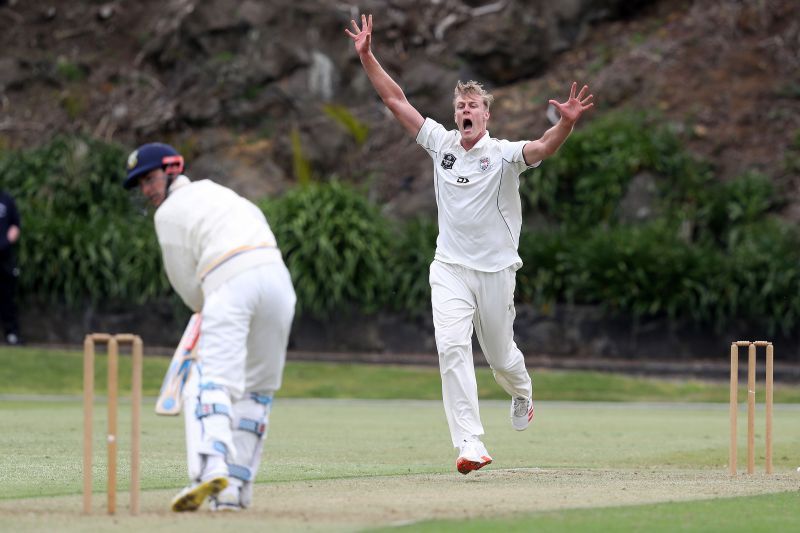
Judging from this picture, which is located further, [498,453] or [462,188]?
[498,453]

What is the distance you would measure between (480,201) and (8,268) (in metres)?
11.2

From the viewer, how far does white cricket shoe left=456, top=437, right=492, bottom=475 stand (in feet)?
25.8

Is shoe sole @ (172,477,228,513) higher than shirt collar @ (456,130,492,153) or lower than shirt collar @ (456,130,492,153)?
lower

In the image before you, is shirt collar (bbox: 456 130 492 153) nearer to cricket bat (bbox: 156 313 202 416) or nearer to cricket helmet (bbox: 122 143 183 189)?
cricket helmet (bbox: 122 143 183 189)

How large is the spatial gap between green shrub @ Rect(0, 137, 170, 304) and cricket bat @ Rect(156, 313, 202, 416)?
12.8 metres

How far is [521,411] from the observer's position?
9.17m

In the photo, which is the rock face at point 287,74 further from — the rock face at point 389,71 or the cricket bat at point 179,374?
the cricket bat at point 179,374

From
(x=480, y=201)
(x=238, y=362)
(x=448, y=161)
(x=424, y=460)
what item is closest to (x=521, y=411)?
(x=424, y=460)

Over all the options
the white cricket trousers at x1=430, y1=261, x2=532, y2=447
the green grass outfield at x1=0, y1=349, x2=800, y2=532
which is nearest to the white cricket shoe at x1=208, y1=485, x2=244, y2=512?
the green grass outfield at x1=0, y1=349, x2=800, y2=532

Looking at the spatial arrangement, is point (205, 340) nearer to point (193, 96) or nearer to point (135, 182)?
point (135, 182)

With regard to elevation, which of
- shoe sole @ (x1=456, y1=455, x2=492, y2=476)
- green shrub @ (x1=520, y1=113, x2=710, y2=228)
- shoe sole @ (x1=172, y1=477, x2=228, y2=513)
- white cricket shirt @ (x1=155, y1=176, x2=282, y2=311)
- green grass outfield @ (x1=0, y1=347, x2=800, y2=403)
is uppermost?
green shrub @ (x1=520, y1=113, x2=710, y2=228)

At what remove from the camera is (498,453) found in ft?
32.8

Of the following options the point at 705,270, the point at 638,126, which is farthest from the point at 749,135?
the point at 705,270

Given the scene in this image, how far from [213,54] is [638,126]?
7049mm
